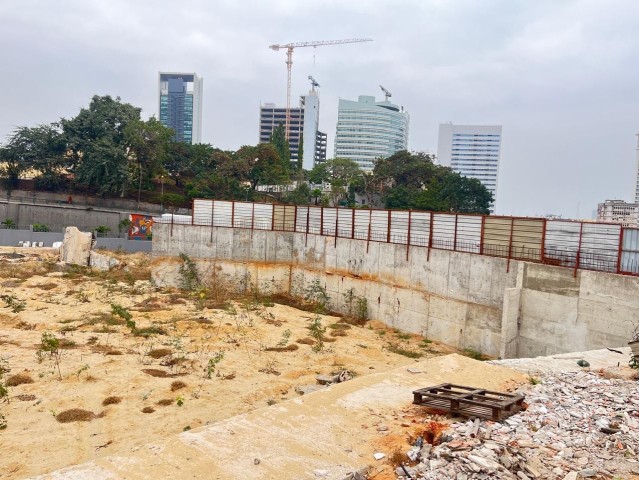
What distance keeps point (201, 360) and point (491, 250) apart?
41.1 feet

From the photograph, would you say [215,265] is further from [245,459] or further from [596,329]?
[245,459]

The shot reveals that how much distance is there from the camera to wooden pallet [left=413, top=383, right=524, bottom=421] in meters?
8.45

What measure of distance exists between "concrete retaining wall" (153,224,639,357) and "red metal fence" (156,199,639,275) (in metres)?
0.66

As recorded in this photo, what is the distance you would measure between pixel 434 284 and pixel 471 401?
13.5m

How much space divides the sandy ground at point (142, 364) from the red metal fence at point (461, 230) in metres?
4.75

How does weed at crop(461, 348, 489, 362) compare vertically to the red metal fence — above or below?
below

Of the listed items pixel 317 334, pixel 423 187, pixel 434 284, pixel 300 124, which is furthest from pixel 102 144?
pixel 300 124

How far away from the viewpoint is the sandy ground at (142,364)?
35.2ft

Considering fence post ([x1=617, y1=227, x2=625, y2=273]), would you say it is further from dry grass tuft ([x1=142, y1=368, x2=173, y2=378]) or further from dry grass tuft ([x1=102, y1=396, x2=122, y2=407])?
dry grass tuft ([x1=102, y1=396, x2=122, y2=407])

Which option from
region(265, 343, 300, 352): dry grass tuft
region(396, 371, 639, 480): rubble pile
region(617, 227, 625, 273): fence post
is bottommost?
region(265, 343, 300, 352): dry grass tuft

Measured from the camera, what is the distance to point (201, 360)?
16.5 m

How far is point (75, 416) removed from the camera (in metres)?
11.8

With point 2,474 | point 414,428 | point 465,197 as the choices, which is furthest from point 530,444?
point 465,197

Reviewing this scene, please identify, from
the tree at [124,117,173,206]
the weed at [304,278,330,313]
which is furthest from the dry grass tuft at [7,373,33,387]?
the tree at [124,117,173,206]
